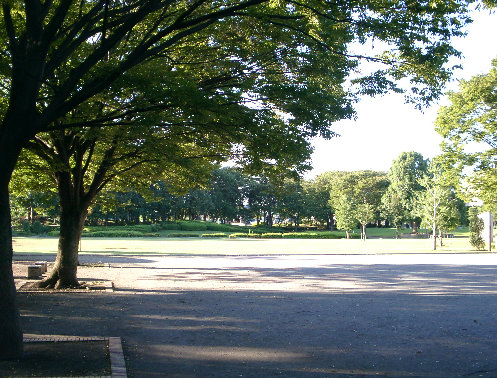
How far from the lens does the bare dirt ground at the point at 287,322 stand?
6.34 m

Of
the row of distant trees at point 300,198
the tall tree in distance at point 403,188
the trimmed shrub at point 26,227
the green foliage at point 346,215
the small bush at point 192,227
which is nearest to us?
the trimmed shrub at point 26,227


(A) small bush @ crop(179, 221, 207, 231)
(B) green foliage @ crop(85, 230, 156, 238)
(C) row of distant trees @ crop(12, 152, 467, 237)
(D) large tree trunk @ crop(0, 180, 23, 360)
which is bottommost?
(B) green foliage @ crop(85, 230, 156, 238)

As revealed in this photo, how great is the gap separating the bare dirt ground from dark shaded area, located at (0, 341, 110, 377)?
0.44 metres

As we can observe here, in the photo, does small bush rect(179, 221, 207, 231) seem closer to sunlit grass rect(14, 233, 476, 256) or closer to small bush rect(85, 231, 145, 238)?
small bush rect(85, 231, 145, 238)

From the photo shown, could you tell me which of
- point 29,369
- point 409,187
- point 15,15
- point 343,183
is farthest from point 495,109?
point 409,187

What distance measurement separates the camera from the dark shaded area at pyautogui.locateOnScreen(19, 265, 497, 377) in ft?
20.6

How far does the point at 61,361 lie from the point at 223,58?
661 centimetres

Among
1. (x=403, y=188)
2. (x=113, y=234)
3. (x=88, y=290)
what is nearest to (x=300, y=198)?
(x=403, y=188)

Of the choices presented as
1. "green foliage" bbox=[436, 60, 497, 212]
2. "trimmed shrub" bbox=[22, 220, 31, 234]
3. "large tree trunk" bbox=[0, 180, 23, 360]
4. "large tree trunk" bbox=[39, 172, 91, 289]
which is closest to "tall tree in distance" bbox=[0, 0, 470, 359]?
"large tree trunk" bbox=[0, 180, 23, 360]

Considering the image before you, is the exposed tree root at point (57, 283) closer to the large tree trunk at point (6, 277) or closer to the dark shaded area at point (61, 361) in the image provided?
the dark shaded area at point (61, 361)

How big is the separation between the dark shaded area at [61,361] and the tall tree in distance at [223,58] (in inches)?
12.9

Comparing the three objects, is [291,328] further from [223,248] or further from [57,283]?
[223,248]

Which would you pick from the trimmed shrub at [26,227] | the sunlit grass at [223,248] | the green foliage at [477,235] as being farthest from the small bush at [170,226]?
the green foliage at [477,235]

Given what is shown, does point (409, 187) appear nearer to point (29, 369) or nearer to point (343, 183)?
point (343, 183)
